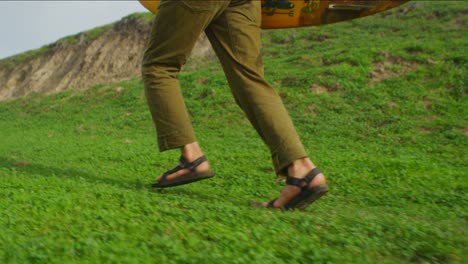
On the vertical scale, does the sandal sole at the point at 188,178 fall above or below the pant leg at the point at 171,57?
below

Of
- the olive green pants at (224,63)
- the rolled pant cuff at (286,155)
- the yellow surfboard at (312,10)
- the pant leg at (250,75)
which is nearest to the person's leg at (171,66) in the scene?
the olive green pants at (224,63)

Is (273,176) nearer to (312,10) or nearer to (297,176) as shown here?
(312,10)

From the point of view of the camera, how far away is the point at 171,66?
311cm

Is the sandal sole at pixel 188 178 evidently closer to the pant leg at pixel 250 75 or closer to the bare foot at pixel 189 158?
the bare foot at pixel 189 158

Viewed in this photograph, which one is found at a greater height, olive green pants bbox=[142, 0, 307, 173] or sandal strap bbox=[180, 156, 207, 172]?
olive green pants bbox=[142, 0, 307, 173]

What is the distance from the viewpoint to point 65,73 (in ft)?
90.5

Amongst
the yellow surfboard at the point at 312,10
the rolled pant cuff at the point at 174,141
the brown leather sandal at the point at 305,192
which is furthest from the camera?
the yellow surfboard at the point at 312,10

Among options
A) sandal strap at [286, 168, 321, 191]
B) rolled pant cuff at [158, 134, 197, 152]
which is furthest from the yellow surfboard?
sandal strap at [286, 168, 321, 191]

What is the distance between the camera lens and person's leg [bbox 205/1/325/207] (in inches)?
107

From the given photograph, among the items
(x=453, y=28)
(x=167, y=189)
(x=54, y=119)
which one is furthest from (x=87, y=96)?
(x=167, y=189)

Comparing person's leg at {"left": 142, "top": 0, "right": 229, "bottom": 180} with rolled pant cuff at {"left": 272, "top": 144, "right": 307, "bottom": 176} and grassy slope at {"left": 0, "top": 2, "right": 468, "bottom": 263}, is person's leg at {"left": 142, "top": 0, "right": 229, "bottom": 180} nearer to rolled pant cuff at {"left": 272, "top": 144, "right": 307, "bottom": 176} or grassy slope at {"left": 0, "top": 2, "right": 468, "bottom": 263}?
grassy slope at {"left": 0, "top": 2, "right": 468, "bottom": 263}

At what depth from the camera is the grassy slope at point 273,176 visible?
6.05 feet

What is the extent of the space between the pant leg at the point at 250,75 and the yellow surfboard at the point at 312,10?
33.5 inches

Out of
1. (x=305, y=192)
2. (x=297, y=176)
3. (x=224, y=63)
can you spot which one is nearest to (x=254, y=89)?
(x=224, y=63)
